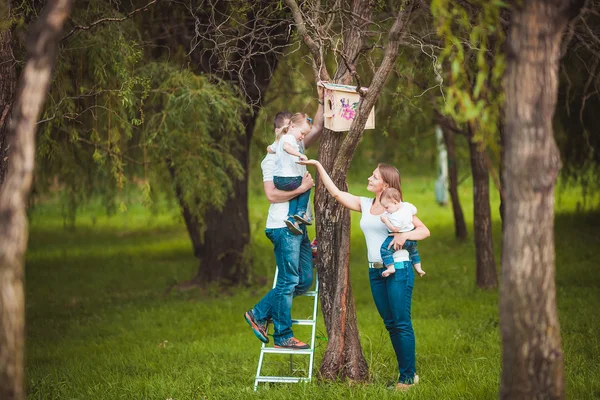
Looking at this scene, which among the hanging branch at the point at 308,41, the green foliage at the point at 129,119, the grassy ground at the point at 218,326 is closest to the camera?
the hanging branch at the point at 308,41

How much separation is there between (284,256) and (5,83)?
258 centimetres

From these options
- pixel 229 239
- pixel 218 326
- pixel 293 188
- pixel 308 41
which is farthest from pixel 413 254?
pixel 229 239

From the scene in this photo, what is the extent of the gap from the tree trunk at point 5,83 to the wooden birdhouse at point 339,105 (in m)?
2.45

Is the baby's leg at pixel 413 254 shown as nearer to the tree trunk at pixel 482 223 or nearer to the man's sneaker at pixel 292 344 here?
the man's sneaker at pixel 292 344

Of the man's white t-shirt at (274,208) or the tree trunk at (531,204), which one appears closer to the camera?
the tree trunk at (531,204)

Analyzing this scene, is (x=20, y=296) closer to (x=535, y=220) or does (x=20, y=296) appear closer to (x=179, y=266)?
(x=535, y=220)

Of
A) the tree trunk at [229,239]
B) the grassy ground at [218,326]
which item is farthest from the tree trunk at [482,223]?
the tree trunk at [229,239]

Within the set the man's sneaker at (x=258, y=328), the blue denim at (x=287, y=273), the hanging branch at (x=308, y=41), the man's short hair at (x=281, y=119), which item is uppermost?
the hanging branch at (x=308, y=41)

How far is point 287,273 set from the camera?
5.73 meters

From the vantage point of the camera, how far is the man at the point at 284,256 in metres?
5.72

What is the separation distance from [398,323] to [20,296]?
2.93m

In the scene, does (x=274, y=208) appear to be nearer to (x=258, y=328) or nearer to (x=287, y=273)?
→ (x=287, y=273)

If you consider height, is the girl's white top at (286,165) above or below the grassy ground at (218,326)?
above

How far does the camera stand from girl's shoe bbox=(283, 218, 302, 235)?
5.61 metres
